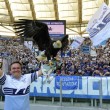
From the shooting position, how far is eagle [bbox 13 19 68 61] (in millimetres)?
7755

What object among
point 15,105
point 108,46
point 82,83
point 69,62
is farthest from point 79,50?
point 15,105

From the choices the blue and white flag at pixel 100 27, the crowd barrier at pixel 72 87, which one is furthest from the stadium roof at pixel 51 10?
the crowd barrier at pixel 72 87

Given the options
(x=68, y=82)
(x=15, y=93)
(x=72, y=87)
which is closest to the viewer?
(x=15, y=93)

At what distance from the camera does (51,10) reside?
42.8 m

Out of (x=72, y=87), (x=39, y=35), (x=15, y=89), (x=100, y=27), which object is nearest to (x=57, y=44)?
(x=39, y=35)

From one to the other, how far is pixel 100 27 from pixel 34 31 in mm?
3461

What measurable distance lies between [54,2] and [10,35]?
10.7 m

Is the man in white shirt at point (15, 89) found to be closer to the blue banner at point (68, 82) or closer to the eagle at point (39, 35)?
the eagle at point (39, 35)

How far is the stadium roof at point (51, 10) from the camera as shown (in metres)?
41.1

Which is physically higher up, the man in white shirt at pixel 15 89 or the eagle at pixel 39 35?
the eagle at pixel 39 35

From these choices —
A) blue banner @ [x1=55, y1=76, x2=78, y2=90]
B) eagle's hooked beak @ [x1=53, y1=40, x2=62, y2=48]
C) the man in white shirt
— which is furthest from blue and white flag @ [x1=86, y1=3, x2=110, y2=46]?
the man in white shirt

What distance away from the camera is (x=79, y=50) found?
26.6m

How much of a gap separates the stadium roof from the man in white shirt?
34.6 m

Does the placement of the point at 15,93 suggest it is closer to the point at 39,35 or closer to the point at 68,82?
the point at 39,35
